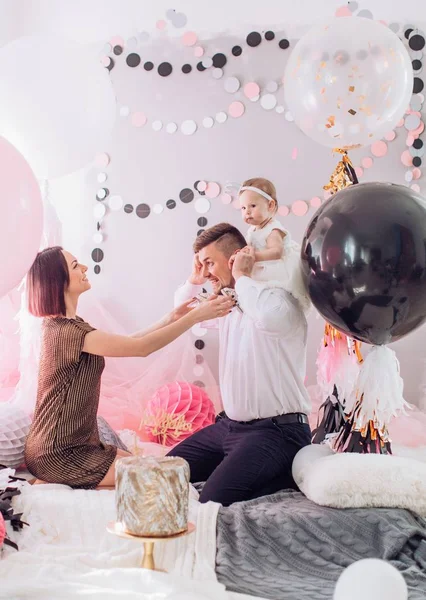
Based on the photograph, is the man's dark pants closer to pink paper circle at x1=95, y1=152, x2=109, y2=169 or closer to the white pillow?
the white pillow

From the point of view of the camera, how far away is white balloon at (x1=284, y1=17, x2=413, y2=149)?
6.86 feet

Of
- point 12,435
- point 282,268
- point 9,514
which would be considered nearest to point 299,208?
point 282,268

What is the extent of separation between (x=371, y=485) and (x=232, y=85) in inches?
74.4

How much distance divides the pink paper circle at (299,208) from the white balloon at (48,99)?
0.97 metres

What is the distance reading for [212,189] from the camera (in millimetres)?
2965

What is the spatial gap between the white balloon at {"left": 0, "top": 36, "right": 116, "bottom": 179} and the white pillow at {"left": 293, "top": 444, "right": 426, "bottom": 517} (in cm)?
124

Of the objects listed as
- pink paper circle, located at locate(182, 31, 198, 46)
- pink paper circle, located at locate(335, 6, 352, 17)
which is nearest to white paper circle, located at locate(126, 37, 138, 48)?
pink paper circle, located at locate(182, 31, 198, 46)

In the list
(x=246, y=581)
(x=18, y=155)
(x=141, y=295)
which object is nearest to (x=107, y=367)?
(x=141, y=295)

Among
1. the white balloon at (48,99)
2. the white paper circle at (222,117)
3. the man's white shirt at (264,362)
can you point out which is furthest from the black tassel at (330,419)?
the white paper circle at (222,117)

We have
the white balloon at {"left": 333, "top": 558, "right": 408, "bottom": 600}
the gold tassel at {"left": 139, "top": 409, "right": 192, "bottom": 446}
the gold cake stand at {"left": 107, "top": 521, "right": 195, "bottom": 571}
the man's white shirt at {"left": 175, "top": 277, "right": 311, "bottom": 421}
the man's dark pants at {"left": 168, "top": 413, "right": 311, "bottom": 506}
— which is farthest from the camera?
the gold tassel at {"left": 139, "top": 409, "right": 192, "bottom": 446}

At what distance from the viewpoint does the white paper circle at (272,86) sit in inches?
115

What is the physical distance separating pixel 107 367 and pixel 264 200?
3.28ft

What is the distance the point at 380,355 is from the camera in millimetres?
1728

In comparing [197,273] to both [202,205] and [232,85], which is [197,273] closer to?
[202,205]
